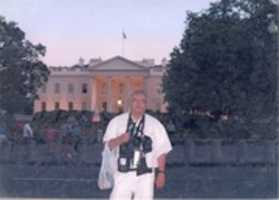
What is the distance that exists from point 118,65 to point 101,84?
550 cm

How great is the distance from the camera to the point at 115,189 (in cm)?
794

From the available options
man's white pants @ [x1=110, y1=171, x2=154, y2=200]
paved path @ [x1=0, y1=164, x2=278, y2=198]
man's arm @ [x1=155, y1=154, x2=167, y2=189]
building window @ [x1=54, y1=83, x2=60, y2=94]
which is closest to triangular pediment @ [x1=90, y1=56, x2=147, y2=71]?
building window @ [x1=54, y1=83, x2=60, y2=94]

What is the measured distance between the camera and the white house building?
47312 mm

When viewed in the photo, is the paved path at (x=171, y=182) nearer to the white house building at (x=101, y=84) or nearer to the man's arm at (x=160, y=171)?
the man's arm at (x=160, y=171)

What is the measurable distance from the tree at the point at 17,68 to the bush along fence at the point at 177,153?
349 cm

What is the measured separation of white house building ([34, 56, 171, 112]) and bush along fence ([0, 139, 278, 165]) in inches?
677

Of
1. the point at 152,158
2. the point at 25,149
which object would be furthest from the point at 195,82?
the point at 152,158

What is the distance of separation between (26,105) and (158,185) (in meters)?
29.5

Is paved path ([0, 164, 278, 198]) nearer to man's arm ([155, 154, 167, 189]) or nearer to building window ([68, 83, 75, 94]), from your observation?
man's arm ([155, 154, 167, 189])

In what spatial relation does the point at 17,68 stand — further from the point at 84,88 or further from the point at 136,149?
the point at 84,88

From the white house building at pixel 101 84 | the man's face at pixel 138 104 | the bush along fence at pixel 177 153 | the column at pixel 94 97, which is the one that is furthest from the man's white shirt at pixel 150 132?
the column at pixel 94 97

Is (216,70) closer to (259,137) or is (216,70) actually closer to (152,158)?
(259,137)

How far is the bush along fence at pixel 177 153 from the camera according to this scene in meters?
24.7

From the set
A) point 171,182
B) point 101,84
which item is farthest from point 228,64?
point 101,84
